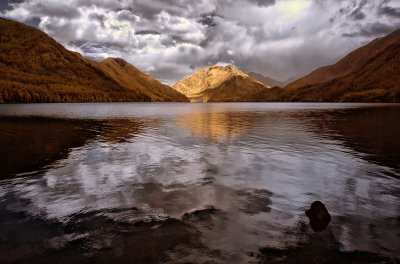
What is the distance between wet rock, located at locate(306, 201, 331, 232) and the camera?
42.5 ft

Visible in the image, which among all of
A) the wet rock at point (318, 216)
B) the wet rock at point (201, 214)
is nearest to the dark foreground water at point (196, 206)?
the wet rock at point (201, 214)

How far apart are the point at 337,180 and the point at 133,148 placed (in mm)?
21118

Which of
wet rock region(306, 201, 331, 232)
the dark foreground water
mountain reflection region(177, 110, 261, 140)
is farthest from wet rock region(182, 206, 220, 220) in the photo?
mountain reflection region(177, 110, 261, 140)

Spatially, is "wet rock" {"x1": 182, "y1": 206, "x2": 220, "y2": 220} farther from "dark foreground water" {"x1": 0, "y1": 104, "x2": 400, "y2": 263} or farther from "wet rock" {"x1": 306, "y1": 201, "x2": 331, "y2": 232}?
"wet rock" {"x1": 306, "y1": 201, "x2": 331, "y2": 232}

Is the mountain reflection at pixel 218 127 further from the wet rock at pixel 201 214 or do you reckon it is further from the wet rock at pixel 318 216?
the wet rock at pixel 318 216

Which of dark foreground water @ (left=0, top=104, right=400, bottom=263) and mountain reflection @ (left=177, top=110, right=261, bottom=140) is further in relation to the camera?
mountain reflection @ (left=177, top=110, right=261, bottom=140)

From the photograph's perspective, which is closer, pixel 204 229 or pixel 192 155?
pixel 204 229


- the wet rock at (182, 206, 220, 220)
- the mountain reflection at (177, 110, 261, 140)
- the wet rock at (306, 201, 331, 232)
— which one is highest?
the mountain reflection at (177, 110, 261, 140)

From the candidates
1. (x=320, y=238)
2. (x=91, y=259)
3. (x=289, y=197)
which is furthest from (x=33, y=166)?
(x=320, y=238)

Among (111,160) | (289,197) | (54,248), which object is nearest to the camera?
(54,248)

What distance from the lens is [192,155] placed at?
29031 millimetres

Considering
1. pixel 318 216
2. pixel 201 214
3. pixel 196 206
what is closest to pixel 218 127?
pixel 196 206

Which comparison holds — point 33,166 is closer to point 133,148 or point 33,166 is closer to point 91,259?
point 133,148

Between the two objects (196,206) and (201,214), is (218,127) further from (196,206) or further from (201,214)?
(201,214)
